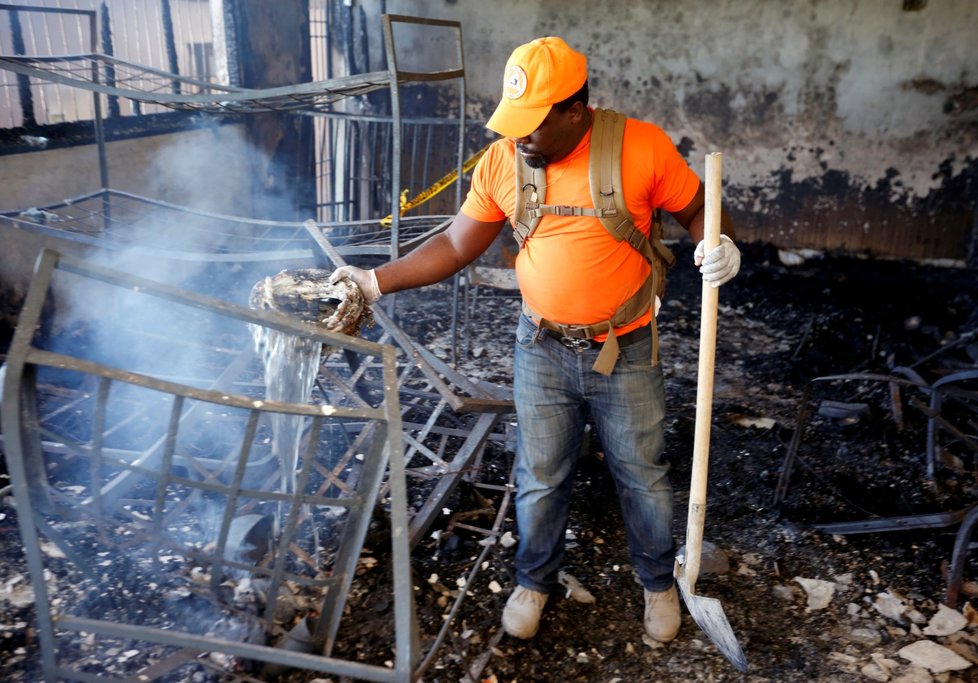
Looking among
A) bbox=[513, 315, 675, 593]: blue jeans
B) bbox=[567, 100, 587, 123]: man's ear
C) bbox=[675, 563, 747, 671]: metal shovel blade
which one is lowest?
bbox=[675, 563, 747, 671]: metal shovel blade

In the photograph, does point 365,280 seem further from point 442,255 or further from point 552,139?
point 552,139

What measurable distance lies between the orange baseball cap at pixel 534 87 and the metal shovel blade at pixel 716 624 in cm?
181

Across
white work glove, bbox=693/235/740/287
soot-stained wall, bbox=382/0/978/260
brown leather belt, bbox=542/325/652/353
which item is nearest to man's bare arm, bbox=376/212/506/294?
brown leather belt, bbox=542/325/652/353

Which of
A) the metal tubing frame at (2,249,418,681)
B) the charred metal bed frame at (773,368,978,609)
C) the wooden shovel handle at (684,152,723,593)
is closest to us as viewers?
the metal tubing frame at (2,249,418,681)

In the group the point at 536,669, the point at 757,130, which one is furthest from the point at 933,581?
the point at 757,130

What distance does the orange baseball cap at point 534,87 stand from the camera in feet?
8.19

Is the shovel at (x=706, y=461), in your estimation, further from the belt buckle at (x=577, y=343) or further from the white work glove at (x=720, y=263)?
the belt buckle at (x=577, y=343)

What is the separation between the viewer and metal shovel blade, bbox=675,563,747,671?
2805 mm

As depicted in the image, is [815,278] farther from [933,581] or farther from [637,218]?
[637,218]

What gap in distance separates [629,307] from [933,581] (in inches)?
81.4

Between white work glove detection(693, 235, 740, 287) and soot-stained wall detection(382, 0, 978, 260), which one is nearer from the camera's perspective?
white work glove detection(693, 235, 740, 287)

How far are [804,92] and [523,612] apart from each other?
6462 millimetres

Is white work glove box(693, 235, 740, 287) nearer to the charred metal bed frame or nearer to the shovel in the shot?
the shovel

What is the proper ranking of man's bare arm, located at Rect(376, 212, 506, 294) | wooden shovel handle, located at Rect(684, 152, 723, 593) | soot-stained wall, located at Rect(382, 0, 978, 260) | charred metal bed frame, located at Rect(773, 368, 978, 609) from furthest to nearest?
soot-stained wall, located at Rect(382, 0, 978, 260)
charred metal bed frame, located at Rect(773, 368, 978, 609)
man's bare arm, located at Rect(376, 212, 506, 294)
wooden shovel handle, located at Rect(684, 152, 723, 593)
